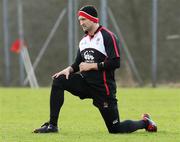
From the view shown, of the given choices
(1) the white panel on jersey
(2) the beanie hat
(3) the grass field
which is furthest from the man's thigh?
(2) the beanie hat

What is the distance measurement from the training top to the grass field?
70 centimetres

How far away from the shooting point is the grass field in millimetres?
8961

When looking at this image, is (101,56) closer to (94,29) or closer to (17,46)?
(94,29)

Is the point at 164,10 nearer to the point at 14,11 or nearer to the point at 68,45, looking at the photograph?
the point at 68,45

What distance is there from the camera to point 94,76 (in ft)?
30.8

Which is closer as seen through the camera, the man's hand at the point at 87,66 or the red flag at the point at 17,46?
the man's hand at the point at 87,66

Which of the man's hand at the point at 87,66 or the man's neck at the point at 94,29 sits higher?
the man's neck at the point at 94,29

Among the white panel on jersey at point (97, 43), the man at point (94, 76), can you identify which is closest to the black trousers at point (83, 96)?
the man at point (94, 76)

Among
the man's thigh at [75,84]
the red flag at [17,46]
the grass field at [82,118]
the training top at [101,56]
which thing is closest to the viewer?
the grass field at [82,118]

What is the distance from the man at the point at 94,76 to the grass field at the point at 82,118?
9.4 inches

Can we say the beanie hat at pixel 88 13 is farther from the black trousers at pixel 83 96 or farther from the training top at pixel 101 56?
the black trousers at pixel 83 96

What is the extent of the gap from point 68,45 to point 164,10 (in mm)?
4408

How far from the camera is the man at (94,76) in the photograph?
30.4ft

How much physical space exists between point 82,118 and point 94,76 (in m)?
3.36
